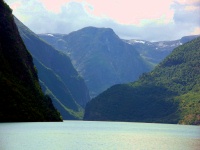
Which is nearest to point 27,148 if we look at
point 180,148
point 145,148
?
point 145,148

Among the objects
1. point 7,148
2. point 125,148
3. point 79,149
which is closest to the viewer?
point 7,148

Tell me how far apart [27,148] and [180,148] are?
4337 centimetres

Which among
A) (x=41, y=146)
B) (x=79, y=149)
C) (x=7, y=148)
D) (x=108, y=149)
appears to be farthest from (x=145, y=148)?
(x=7, y=148)

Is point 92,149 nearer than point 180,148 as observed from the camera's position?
Yes

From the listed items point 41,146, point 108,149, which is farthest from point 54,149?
point 108,149

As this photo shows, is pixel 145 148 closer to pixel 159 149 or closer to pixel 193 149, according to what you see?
pixel 159 149

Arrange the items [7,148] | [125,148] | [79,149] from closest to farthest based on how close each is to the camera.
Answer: [7,148] < [79,149] < [125,148]

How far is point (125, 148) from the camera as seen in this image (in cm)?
11538

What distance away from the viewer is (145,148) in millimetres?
117625

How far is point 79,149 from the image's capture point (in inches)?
4190

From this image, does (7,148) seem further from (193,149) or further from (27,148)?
(193,149)

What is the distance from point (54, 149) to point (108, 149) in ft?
47.4

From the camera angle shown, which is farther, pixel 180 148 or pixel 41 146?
pixel 180 148

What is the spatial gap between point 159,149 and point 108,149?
48.3 feet
